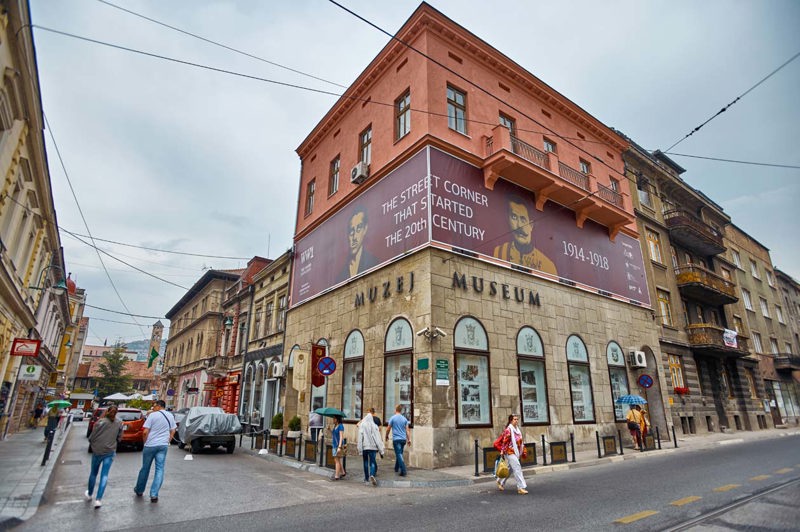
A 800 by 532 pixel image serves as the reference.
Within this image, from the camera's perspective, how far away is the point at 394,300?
14961 mm

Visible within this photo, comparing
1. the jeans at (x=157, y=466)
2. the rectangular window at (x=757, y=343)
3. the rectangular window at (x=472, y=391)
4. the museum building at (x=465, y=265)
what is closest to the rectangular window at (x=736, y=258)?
the rectangular window at (x=757, y=343)

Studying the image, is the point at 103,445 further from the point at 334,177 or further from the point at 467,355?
the point at 334,177

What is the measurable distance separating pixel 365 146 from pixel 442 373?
11.7 metres

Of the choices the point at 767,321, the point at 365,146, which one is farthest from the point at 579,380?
the point at 767,321

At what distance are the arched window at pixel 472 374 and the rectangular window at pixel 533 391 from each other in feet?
6.13

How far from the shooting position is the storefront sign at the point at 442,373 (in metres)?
12.6

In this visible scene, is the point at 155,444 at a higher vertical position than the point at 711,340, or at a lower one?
lower

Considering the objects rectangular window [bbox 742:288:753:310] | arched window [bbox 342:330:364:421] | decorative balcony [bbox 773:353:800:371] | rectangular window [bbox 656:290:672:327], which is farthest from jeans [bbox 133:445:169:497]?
decorative balcony [bbox 773:353:800:371]

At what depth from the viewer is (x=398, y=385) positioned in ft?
45.8

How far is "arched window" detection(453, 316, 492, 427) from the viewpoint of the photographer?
13062mm

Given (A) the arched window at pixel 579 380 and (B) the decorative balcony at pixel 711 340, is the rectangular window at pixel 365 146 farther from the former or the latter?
(B) the decorative balcony at pixel 711 340

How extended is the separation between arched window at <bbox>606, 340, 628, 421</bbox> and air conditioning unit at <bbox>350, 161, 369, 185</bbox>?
13.3 meters

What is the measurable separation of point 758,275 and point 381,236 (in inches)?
1491

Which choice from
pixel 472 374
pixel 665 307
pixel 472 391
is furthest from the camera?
pixel 665 307
